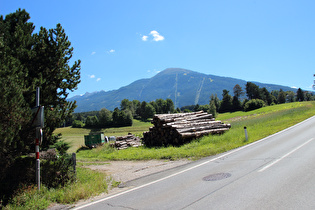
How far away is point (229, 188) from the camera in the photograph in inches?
229

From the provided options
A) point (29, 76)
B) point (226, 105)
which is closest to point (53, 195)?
point (29, 76)

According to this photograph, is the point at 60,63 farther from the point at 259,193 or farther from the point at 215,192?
the point at 259,193

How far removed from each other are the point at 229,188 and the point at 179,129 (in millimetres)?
10518

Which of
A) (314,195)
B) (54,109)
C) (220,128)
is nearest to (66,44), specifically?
(54,109)

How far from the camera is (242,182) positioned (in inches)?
245

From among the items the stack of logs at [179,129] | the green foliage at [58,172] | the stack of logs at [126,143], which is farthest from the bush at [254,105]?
the green foliage at [58,172]

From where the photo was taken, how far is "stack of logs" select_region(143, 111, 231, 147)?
16.3m

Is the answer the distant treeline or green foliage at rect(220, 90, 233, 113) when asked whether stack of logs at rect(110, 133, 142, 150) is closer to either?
the distant treeline

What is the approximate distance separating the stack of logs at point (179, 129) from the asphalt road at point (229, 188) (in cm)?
754

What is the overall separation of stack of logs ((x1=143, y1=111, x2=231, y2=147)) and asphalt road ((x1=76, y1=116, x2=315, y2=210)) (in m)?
7.54

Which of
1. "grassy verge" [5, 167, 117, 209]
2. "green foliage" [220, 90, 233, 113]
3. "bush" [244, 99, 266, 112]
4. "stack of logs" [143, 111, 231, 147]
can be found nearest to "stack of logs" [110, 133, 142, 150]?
"stack of logs" [143, 111, 231, 147]

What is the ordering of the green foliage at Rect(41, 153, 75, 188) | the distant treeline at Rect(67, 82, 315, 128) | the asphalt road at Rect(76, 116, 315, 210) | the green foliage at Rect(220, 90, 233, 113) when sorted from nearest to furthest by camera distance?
the asphalt road at Rect(76, 116, 315, 210) < the green foliage at Rect(41, 153, 75, 188) < the distant treeline at Rect(67, 82, 315, 128) < the green foliage at Rect(220, 90, 233, 113)

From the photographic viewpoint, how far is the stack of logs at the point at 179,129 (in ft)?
53.6

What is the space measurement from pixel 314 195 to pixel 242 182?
Answer: 5.73 ft
